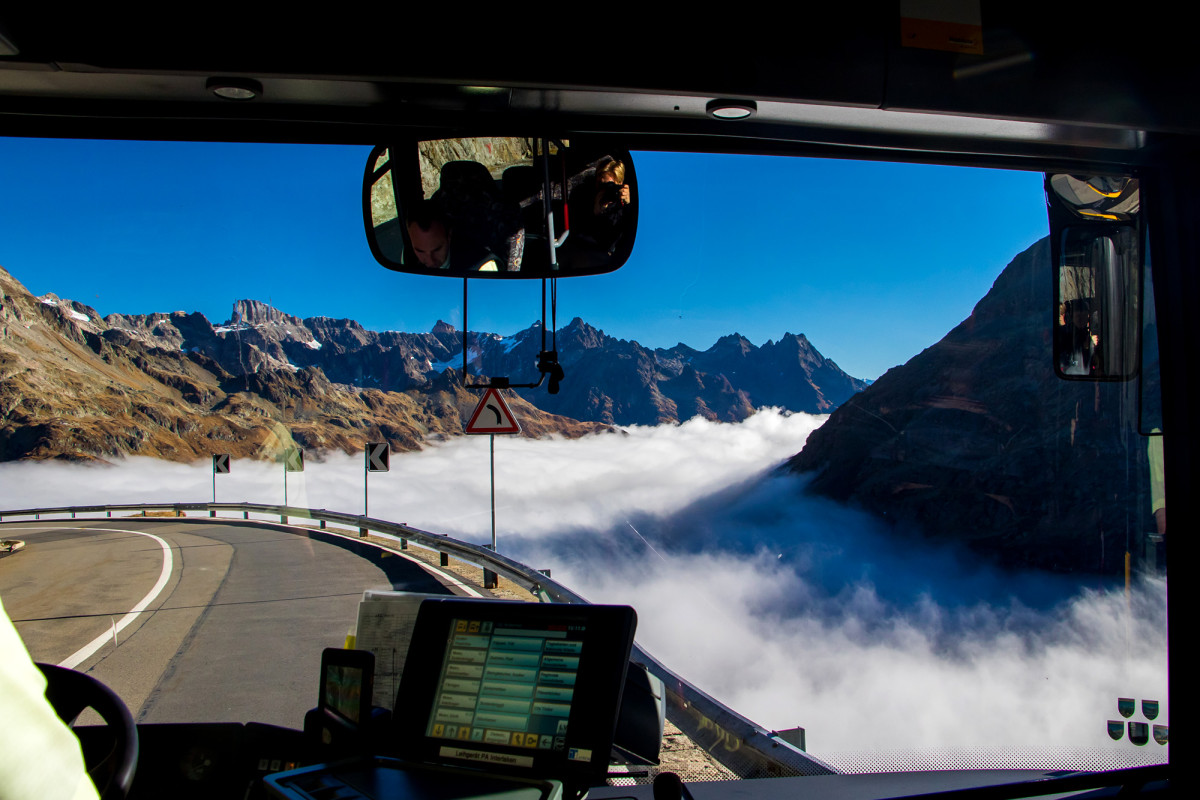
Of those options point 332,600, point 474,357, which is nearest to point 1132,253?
point 474,357

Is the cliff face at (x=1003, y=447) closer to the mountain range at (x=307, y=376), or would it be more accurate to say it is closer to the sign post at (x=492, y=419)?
the mountain range at (x=307, y=376)

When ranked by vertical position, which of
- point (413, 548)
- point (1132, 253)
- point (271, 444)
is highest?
point (1132, 253)

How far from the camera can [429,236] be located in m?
2.37

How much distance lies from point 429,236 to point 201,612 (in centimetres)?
830

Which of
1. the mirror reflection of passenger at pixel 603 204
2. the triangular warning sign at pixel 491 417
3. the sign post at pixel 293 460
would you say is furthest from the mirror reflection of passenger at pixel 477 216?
the sign post at pixel 293 460

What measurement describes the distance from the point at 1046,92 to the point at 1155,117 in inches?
14.5

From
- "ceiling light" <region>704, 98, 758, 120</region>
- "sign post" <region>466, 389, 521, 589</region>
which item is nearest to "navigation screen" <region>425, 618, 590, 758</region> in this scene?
"ceiling light" <region>704, 98, 758, 120</region>

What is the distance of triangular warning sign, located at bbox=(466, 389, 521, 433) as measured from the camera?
5.99m

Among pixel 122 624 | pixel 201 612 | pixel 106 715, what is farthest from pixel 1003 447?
pixel 122 624

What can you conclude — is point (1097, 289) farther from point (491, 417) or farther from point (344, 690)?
point (491, 417)

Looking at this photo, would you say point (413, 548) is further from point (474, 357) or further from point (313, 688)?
point (474, 357)

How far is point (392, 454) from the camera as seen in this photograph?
902 cm

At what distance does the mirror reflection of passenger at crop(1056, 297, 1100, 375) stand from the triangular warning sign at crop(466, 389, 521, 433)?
163 inches

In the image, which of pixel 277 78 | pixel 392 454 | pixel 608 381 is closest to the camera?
pixel 277 78
